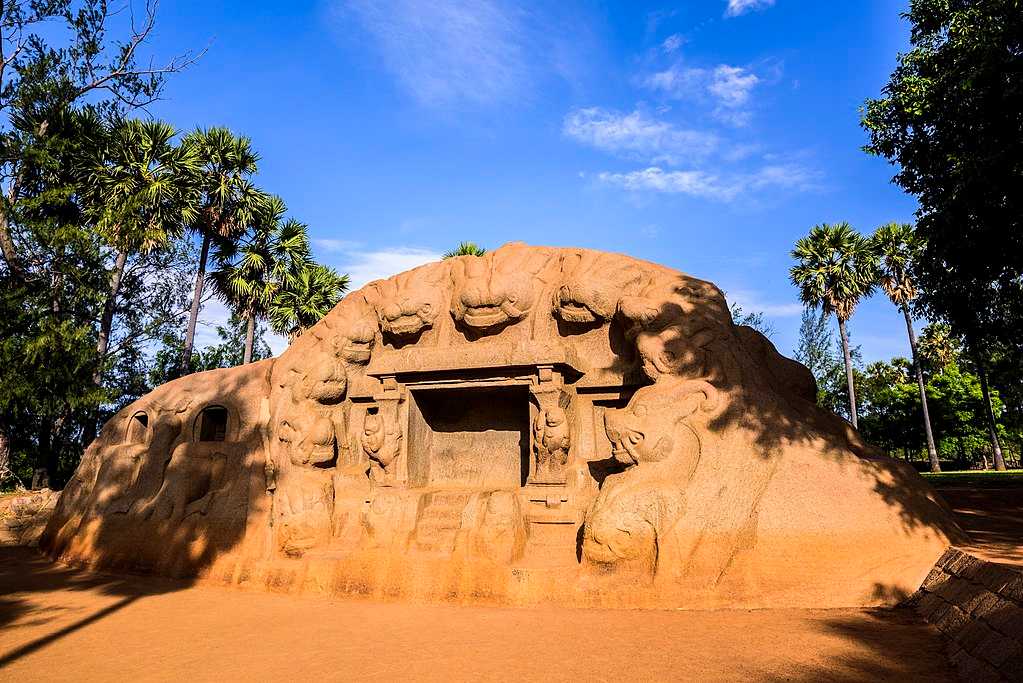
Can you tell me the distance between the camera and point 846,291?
2436 centimetres

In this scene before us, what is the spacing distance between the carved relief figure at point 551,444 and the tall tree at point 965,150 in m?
7.21

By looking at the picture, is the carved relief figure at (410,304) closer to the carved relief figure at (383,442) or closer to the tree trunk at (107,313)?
the carved relief figure at (383,442)

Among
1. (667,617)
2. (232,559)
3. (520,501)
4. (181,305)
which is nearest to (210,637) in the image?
(232,559)

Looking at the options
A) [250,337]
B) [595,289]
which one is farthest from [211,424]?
[250,337]

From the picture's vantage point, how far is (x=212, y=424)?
11305mm

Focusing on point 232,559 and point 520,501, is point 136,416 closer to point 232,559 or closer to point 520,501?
point 232,559

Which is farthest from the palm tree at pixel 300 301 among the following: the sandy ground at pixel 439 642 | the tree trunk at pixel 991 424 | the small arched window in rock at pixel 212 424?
the tree trunk at pixel 991 424

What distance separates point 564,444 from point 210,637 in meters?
4.51

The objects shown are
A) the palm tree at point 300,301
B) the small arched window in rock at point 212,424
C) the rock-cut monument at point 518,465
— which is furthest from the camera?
the palm tree at point 300,301

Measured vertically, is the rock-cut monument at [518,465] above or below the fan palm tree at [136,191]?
below

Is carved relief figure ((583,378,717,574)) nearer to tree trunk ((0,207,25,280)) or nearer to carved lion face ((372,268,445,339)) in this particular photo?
carved lion face ((372,268,445,339))

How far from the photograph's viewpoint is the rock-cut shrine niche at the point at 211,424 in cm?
1009

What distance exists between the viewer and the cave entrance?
9.52 meters

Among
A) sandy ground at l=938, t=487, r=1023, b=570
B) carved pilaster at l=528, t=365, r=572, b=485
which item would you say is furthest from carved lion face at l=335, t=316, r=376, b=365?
sandy ground at l=938, t=487, r=1023, b=570
